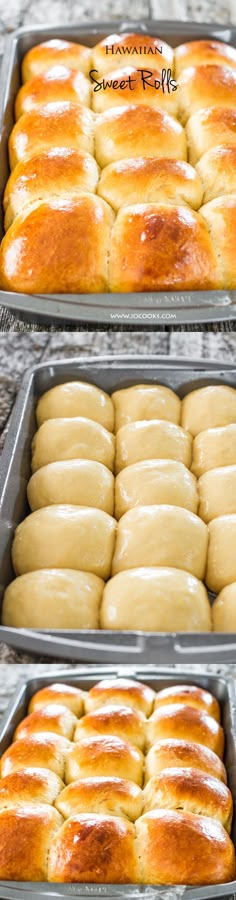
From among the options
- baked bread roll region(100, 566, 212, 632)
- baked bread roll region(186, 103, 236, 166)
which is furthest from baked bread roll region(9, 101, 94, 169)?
baked bread roll region(100, 566, 212, 632)

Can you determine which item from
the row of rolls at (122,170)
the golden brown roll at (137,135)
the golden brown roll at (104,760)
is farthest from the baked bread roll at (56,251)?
the golden brown roll at (104,760)

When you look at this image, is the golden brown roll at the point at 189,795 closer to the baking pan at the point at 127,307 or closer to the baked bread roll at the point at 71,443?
the baked bread roll at the point at 71,443

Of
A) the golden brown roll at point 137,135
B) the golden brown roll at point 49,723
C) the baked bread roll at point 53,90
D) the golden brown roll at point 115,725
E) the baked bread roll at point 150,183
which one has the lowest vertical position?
the golden brown roll at point 49,723

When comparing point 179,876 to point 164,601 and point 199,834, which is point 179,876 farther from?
point 164,601

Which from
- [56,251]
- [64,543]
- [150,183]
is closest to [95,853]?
[64,543]

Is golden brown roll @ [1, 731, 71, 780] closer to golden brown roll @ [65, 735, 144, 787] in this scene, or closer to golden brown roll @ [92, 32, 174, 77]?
golden brown roll @ [65, 735, 144, 787]

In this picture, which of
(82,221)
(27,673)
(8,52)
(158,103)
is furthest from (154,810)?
(8,52)
